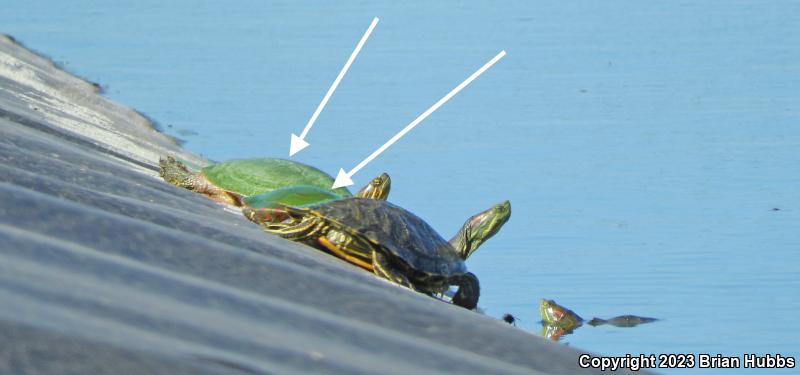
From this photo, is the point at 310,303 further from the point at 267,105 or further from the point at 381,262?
the point at 267,105

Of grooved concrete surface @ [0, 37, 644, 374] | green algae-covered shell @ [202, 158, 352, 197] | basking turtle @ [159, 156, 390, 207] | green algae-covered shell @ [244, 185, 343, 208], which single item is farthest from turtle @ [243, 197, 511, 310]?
green algae-covered shell @ [202, 158, 352, 197]

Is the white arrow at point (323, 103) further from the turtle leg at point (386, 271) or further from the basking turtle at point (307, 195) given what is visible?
the turtle leg at point (386, 271)

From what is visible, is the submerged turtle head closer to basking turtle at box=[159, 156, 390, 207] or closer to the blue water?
the blue water

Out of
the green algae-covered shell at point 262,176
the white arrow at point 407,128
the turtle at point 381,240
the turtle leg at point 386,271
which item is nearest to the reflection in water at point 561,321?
the turtle at point 381,240

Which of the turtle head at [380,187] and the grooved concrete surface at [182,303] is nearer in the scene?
the grooved concrete surface at [182,303]

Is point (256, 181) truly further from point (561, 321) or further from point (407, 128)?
point (407, 128)

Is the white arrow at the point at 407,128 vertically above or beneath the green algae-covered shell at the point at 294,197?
above
